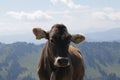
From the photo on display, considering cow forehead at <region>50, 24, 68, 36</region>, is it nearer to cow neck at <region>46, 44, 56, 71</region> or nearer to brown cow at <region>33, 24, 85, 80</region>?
brown cow at <region>33, 24, 85, 80</region>

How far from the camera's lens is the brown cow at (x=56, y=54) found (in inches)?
611

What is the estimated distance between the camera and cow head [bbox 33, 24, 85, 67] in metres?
15.2

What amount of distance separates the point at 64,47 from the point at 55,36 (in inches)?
28.5

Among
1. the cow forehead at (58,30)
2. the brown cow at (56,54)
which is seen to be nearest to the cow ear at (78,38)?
the brown cow at (56,54)

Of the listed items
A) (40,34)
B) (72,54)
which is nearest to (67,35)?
(40,34)

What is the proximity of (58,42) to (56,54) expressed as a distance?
58 centimetres

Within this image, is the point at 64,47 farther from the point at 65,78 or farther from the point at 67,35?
the point at 65,78

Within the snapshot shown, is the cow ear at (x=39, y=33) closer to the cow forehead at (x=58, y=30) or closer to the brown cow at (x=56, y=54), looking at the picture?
the brown cow at (x=56, y=54)

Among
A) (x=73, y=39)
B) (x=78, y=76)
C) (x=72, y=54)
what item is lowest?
(x=78, y=76)

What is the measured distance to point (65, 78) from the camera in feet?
54.8

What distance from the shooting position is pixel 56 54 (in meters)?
15.8

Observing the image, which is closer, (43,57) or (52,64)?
(52,64)

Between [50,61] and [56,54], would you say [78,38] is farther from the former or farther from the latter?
[56,54]

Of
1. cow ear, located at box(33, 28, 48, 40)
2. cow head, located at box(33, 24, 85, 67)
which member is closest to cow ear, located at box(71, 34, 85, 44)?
cow head, located at box(33, 24, 85, 67)
